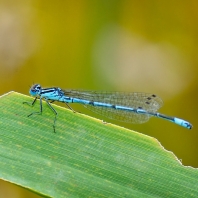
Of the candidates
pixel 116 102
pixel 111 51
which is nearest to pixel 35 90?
pixel 116 102

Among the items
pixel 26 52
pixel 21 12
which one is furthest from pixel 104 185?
pixel 21 12

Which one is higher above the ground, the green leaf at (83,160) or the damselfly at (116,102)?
the damselfly at (116,102)

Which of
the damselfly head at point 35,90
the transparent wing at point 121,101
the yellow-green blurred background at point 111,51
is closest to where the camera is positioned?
the damselfly head at point 35,90

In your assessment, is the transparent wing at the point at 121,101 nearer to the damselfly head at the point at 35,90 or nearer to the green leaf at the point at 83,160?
the damselfly head at the point at 35,90

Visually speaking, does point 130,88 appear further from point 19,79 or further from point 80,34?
point 19,79

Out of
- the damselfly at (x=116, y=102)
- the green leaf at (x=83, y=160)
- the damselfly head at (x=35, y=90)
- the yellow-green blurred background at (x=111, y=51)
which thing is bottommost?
the green leaf at (x=83, y=160)

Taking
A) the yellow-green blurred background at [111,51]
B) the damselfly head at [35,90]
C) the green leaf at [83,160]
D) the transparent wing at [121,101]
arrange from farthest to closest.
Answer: the yellow-green blurred background at [111,51]
the transparent wing at [121,101]
the damselfly head at [35,90]
the green leaf at [83,160]

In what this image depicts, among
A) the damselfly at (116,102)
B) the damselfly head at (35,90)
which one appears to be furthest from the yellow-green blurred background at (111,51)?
the damselfly head at (35,90)
